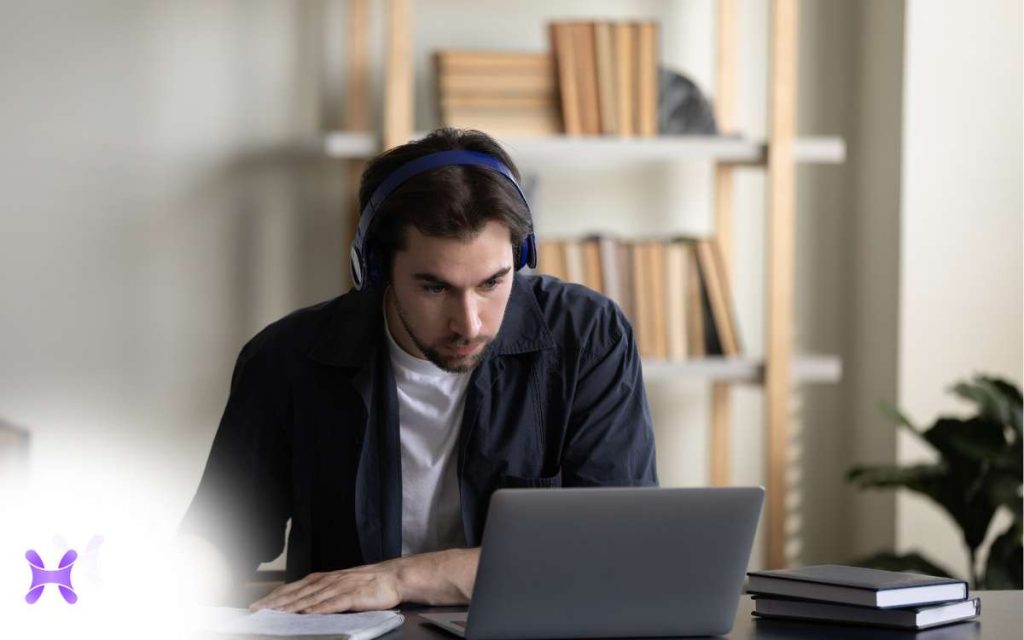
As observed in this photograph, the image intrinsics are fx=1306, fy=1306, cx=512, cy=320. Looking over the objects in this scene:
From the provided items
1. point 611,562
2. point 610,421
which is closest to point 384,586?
point 611,562

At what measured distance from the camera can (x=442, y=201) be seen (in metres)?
1.56

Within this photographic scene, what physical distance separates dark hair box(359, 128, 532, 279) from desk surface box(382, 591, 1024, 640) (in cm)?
46

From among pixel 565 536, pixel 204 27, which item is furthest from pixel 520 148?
pixel 565 536

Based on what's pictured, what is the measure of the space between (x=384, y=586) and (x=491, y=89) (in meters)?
1.48

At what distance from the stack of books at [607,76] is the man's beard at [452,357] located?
1.10 m

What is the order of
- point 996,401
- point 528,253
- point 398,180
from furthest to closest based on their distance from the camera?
point 996,401 → point 528,253 → point 398,180

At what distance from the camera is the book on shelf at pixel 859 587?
128 cm

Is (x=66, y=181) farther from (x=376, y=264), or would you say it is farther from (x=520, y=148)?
(x=376, y=264)

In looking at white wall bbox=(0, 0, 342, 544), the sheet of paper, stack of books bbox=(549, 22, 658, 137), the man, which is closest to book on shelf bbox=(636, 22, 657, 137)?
stack of books bbox=(549, 22, 658, 137)

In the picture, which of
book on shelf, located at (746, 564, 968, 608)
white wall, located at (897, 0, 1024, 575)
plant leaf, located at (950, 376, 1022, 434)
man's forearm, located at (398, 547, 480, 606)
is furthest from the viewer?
white wall, located at (897, 0, 1024, 575)

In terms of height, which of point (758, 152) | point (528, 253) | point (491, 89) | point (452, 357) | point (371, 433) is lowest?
point (371, 433)

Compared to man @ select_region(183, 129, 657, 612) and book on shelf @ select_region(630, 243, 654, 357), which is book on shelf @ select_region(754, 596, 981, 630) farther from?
book on shelf @ select_region(630, 243, 654, 357)

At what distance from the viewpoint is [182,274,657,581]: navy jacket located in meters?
1.69

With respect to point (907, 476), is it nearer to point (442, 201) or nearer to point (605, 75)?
point (605, 75)
